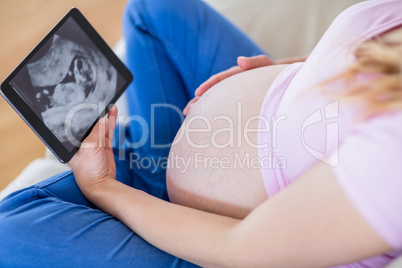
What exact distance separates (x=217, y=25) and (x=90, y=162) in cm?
52

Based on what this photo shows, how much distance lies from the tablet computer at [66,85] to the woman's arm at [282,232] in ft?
0.84

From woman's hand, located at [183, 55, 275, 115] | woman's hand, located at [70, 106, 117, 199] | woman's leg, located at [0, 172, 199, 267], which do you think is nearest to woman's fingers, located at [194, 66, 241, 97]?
woman's hand, located at [183, 55, 275, 115]

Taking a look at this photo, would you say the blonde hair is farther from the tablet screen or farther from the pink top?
the tablet screen

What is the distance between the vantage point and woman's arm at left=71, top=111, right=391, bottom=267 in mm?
487

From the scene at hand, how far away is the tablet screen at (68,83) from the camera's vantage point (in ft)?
2.50

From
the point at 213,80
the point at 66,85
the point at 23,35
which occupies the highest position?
the point at 23,35

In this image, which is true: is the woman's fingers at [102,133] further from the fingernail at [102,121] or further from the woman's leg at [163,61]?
the woman's leg at [163,61]

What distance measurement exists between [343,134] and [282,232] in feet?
0.53

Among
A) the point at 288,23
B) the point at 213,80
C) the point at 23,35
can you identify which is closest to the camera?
the point at 213,80

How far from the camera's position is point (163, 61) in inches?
41.9

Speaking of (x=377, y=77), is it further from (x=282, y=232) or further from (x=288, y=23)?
(x=288, y=23)

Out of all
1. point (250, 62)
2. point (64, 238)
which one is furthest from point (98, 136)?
point (250, 62)

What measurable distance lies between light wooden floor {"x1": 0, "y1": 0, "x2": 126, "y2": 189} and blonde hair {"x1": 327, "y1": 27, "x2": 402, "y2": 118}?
1.19m

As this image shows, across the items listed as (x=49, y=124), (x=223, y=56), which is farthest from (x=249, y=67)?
(x=49, y=124)
